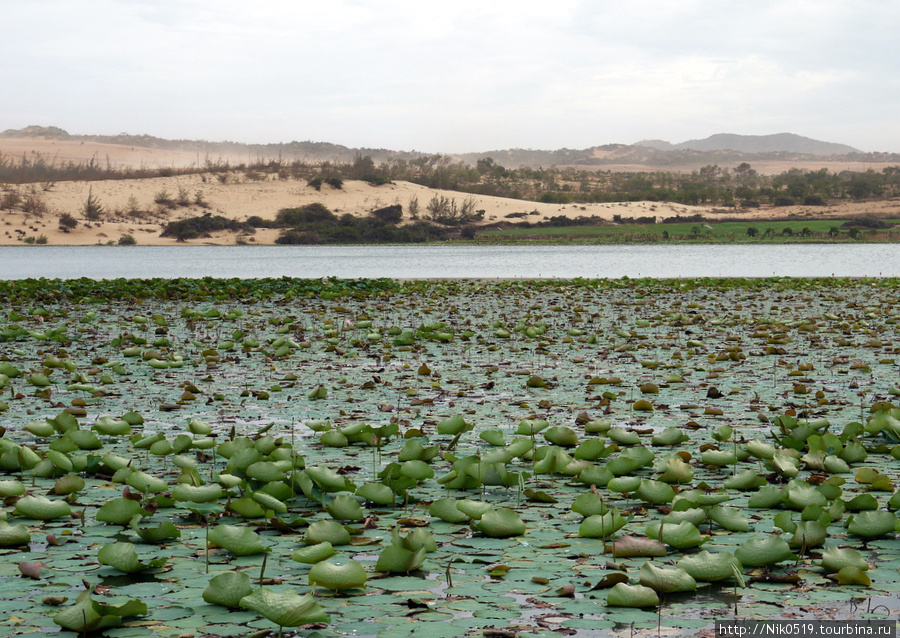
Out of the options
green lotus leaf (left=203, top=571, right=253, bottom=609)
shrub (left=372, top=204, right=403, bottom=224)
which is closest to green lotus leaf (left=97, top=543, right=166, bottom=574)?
green lotus leaf (left=203, top=571, right=253, bottom=609)

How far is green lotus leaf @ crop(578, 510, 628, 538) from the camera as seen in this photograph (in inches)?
142

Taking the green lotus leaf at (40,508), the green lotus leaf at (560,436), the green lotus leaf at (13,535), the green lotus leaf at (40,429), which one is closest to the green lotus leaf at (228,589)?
the green lotus leaf at (13,535)

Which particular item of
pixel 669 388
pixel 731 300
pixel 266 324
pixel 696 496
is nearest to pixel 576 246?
pixel 731 300

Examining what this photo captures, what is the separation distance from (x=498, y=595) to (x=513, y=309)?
13.0 metres

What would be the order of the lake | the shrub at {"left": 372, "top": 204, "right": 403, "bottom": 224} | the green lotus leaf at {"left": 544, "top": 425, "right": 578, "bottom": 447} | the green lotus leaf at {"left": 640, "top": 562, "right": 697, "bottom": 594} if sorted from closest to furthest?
the green lotus leaf at {"left": 640, "top": 562, "right": 697, "bottom": 594}, the green lotus leaf at {"left": 544, "top": 425, "right": 578, "bottom": 447}, the lake, the shrub at {"left": 372, "top": 204, "right": 403, "bottom": 224}

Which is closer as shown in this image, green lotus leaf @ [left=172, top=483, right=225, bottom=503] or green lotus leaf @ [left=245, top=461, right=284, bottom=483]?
green lotus leaf @ [left=172, top=483, right=225, bottom=503]

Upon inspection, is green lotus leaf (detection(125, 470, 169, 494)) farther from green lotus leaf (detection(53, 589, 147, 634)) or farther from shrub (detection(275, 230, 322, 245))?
shrub (detection(275, 230, 322, 245))

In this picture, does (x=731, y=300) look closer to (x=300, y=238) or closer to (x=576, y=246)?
(x=576, y=246)

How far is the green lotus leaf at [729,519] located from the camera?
12.2ft

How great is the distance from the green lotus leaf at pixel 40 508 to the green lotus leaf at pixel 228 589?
144cm

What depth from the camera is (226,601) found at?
289 cm

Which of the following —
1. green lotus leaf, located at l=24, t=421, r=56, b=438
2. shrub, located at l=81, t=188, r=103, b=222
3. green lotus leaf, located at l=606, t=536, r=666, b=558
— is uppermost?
shrub, located at l=81, t=188, r=103, b=222

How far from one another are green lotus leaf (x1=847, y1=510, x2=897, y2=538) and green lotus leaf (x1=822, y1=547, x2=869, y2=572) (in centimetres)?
41

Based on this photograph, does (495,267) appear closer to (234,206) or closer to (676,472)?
(676,472)
